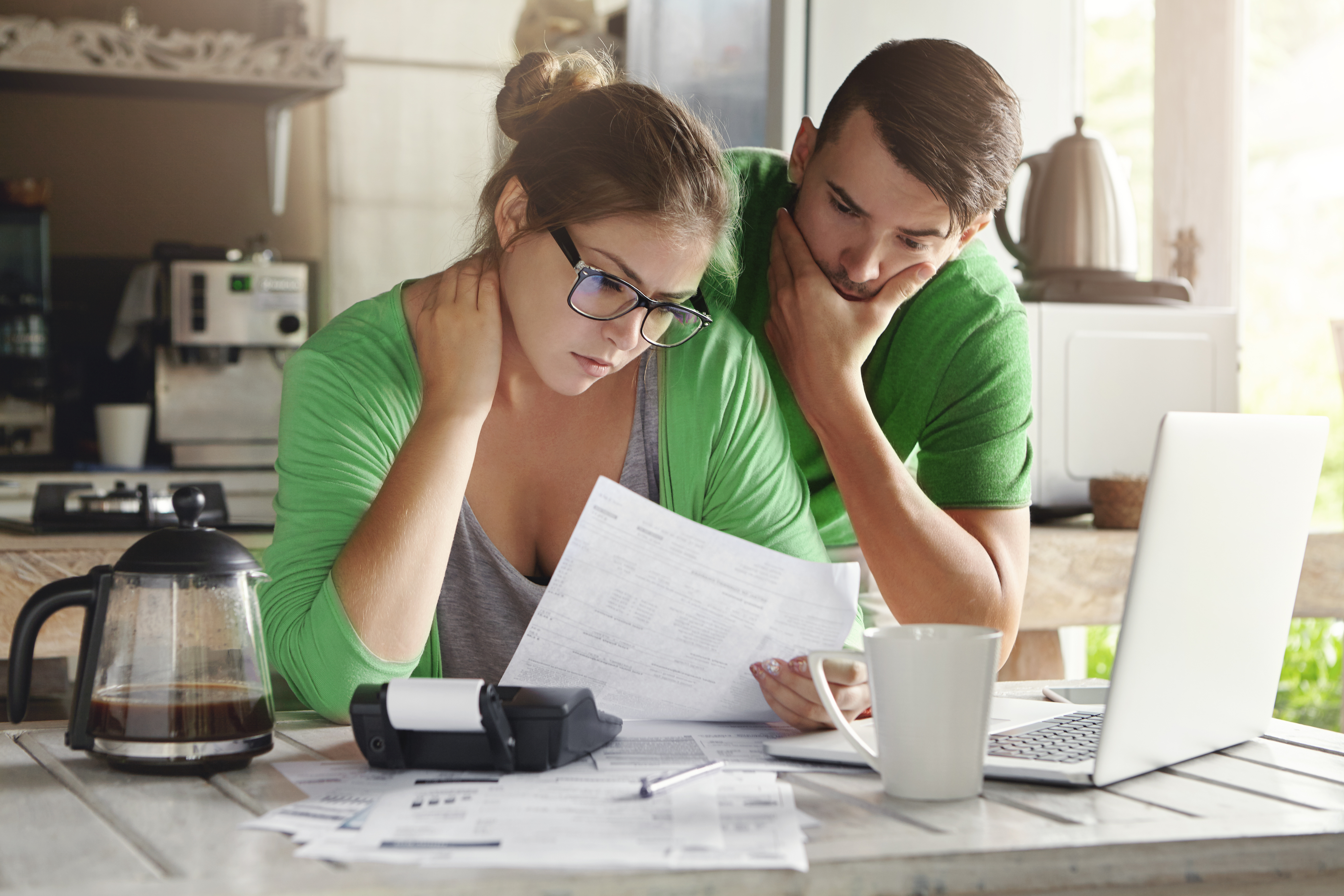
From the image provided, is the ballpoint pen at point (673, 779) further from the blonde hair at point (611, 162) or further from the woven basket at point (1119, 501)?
the woven basket at point (1119, 501)

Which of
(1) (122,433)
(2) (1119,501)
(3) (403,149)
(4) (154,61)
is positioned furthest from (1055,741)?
(3) (403,149)

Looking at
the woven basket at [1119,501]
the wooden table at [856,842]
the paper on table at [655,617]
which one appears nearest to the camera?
the wooden table at [856,842]

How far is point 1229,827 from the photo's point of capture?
754 mm

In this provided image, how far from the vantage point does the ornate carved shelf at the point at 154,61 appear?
11.3 ft

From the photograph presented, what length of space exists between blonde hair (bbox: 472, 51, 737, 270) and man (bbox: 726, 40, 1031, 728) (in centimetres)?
18

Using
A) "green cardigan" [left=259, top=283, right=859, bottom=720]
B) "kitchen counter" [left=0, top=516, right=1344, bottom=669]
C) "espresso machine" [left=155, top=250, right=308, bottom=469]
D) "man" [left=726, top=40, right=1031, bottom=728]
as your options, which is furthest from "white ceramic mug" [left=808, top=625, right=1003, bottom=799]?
"espresso machine" [left=155, top=250, right=308, bottom=469]

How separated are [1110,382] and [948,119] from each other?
1104 millimetres

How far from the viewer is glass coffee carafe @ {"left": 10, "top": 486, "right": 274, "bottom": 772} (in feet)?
2.70

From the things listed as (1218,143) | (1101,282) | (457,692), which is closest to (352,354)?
(457,692)

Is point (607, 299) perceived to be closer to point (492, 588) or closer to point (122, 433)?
point (492, 588)

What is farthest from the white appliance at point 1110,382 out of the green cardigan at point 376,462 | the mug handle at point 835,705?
the mug handle at point 835,705

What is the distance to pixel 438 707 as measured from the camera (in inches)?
32.8

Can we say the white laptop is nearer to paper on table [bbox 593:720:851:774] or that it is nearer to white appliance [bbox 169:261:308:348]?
paper on table [bbox 593:720:851:774]

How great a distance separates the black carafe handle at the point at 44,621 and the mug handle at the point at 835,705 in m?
0.47
